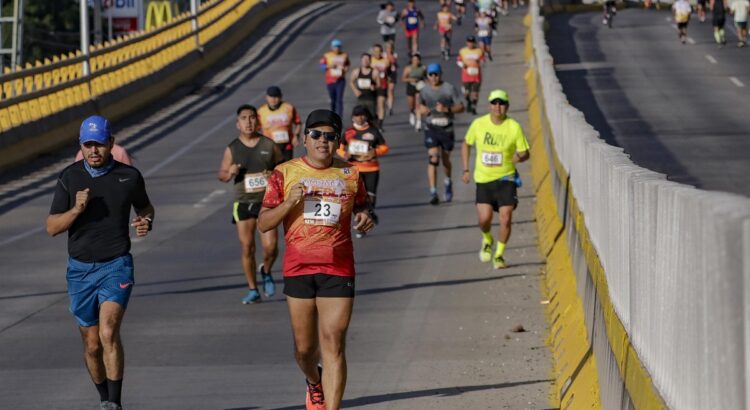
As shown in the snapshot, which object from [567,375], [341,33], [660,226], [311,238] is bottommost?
[341,33]

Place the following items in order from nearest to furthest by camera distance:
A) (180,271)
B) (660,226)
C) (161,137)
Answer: (660,226)
(180,271)
(161,137)

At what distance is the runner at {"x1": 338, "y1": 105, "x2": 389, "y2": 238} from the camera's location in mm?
19875

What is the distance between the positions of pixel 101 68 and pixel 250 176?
22.8 metres

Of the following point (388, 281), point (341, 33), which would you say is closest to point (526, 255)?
point (388, 281)

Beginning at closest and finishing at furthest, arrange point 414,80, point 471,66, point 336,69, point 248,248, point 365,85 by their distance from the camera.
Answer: point 248,248 → point 365,85 → point 414,80 → point 336,69 → point 471,66

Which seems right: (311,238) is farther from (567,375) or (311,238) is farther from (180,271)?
(180,271)

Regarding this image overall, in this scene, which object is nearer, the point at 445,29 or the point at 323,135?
the point at 323,135

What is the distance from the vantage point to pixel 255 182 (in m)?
15.0

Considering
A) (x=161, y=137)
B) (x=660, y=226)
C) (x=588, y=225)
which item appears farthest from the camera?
(x=161, y=137)

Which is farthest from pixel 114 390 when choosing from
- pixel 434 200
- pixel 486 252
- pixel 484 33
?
pixel 484 33

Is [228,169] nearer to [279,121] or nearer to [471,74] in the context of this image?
[279,121]

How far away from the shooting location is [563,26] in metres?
64.5

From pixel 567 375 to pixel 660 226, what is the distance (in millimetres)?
4372

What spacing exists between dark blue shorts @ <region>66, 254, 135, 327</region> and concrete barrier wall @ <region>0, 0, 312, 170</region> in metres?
19.0
